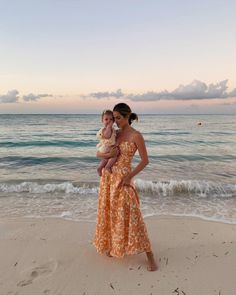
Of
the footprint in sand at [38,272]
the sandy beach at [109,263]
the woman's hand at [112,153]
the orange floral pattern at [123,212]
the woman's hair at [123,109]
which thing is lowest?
the sandy beach at [109,263]

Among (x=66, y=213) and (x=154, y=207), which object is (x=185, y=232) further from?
(x=66, y=213)

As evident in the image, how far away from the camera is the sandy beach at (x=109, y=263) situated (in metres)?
3.45

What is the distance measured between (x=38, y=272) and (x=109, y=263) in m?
0.92

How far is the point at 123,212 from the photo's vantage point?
12.4ft

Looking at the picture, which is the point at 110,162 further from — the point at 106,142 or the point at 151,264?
the point at 151,264

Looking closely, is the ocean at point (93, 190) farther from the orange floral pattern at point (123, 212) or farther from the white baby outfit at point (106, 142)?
the white baby outfit at point (106, 142)

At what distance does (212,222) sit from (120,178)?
294 cm

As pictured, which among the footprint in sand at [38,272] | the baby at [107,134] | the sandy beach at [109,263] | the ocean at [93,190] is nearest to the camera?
the sandy beach at [109,263]

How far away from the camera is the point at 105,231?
402 cm

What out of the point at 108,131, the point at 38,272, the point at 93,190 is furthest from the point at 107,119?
the point at 93,190

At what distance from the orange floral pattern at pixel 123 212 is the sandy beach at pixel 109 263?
1.03 ft

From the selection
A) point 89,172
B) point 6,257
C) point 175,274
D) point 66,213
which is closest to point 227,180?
point 89,172

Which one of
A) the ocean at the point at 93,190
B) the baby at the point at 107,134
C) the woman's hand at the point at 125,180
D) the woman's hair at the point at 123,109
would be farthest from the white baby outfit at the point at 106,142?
the ocean at the point at 93,190

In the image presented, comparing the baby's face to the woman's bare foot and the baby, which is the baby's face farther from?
the woman's bare foot
